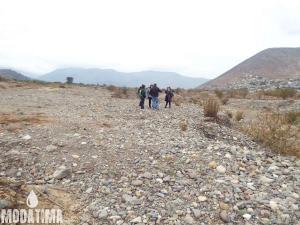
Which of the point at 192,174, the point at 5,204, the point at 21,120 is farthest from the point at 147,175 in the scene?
the point at 21,120

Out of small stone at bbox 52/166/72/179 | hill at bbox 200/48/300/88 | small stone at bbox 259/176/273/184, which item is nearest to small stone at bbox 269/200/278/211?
small stone at bbox 259/176/273/184

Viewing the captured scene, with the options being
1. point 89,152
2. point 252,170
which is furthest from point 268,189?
point 89,152

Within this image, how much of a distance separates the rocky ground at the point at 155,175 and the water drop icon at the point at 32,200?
0.65 meters

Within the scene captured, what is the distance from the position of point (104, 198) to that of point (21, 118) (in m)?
7.70

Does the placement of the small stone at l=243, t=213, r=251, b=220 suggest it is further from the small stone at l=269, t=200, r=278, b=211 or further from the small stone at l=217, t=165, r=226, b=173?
the small stone at l=217, t=165, r=226, b=173

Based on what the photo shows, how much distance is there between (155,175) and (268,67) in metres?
91.0

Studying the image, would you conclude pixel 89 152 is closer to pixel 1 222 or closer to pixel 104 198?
→ pixel 104 198

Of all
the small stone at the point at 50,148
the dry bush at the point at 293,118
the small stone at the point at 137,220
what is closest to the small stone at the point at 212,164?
the small stone at the point at 137,220

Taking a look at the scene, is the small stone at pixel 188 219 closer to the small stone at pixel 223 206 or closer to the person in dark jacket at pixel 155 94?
the small stone at pixel 223 206

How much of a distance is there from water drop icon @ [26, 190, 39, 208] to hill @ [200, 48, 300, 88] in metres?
77.0

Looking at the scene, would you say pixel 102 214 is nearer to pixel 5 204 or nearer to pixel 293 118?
pixel 5 204

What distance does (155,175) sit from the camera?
7.04 metres

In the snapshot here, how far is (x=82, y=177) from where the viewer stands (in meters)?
→ 7.02

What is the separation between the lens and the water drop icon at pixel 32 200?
575 cm
